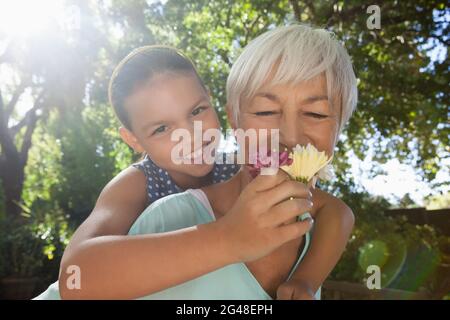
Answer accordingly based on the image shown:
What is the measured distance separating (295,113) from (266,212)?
367 mm

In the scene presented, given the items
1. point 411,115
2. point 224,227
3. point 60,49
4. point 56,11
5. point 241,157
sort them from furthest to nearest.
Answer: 1. point 60,49
2. point 56,11
3. point 411,115
4. point 241,157
5. point 224,227

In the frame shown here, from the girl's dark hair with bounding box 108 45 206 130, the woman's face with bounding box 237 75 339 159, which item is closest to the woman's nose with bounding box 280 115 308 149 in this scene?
the woman's face with bounding box 237 75 339 159

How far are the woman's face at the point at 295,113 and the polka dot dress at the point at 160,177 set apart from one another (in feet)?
1.83

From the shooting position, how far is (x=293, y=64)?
42.3 inches

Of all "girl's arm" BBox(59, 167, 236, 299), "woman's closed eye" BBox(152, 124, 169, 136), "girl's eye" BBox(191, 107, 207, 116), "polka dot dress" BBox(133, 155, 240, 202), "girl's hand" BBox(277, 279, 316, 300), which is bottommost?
"girl's hand" BBox(277, 279, 316, 300)

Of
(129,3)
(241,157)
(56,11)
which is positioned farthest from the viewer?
(56,11)

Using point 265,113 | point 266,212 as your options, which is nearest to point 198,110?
point 265,113

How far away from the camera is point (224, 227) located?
730 millimetres

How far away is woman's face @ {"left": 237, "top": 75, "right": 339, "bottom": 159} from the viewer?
1.03m

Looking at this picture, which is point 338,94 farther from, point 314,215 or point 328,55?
point 314,215

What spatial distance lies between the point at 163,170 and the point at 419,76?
4.82 m

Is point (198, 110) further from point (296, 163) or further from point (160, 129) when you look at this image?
point (296, 163)

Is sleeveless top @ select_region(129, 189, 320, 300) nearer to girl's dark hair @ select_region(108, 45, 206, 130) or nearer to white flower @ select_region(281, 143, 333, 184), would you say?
white flower @ select_region(281, 143, 333, 184)

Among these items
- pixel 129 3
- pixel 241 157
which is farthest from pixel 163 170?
pixel 129 3
